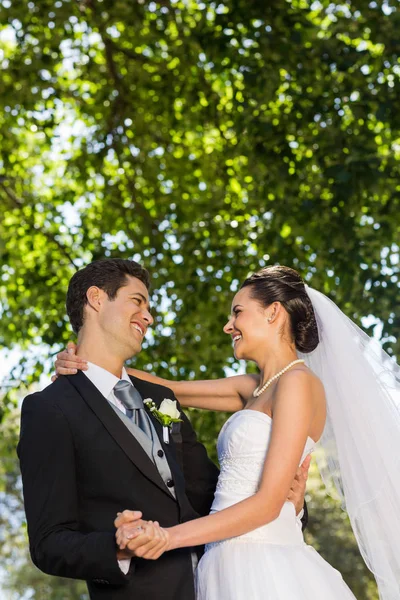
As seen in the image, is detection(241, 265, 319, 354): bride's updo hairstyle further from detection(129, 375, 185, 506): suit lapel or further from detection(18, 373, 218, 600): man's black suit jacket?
detection(18, 373, 218, 600): man's black suit jacket

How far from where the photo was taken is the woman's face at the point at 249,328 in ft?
11.8

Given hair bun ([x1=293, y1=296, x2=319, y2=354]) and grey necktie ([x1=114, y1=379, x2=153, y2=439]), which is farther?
hair bun ([x1=293, y1=296, x2=319, y2=354])

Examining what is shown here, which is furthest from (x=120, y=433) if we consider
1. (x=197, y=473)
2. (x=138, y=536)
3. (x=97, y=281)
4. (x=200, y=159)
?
(x=200, y=159)

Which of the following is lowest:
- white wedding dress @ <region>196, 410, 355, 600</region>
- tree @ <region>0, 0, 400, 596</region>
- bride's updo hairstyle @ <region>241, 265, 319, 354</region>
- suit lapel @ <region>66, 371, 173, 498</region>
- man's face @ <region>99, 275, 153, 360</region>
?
white wedding dress @ <region>196, 410, 355, 600</region>

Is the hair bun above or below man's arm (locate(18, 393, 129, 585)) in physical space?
above

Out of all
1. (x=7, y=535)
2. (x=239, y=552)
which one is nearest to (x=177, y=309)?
(x=239, y=552)

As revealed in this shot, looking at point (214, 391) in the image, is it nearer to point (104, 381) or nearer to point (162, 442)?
point (162, 442)

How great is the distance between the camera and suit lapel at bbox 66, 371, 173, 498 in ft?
10.3

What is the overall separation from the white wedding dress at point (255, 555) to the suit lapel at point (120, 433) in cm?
34

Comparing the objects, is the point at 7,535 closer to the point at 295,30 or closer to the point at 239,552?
the point at 295,30

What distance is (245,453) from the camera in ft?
11.2

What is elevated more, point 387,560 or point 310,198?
point 310,198

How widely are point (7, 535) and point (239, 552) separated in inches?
781

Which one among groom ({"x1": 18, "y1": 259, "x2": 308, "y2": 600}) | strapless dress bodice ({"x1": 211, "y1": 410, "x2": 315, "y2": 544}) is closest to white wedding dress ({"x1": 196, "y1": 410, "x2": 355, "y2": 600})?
strapless dress bodice ({"x1": 211, "y1": 410, "x2": 315, "y2": 544})
